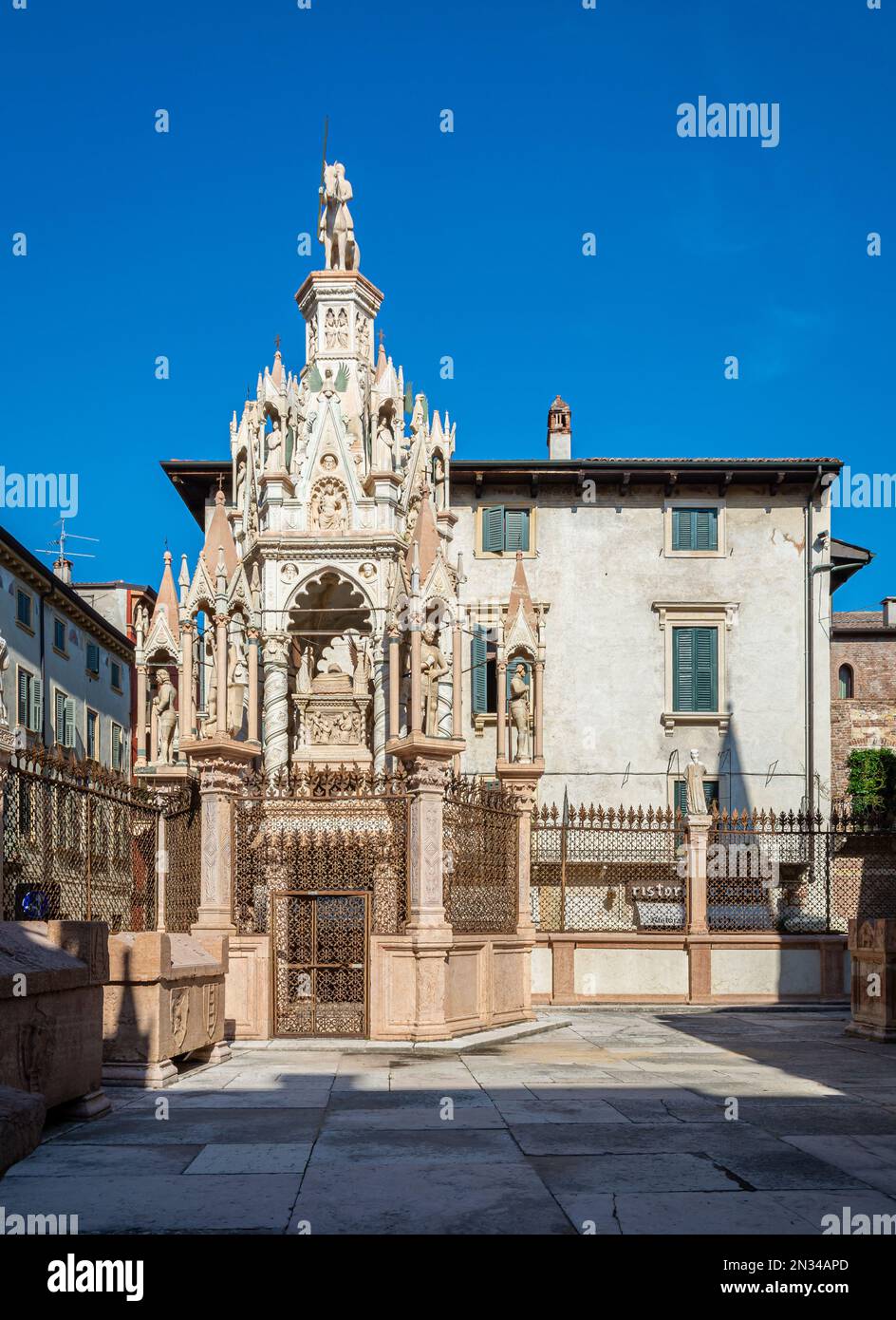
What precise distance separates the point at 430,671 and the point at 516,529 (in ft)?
60.3

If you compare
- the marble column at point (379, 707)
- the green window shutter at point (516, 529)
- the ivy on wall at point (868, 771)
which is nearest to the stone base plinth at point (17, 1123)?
the marble column at point (379, 707)

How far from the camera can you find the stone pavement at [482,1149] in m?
7.26

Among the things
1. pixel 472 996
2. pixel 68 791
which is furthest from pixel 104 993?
pixel 472 996

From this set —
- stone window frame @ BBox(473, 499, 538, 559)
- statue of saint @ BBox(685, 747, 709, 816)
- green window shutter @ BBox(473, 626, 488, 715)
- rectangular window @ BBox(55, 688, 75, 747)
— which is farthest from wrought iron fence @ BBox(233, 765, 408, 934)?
rectangular window @ BBox(55, 688, 75, 747)

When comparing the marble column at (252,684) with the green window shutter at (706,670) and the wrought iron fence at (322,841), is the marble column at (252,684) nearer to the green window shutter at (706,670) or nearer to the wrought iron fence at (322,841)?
the wrought iron fence at (322,841)

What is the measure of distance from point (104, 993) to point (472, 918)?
272 inches

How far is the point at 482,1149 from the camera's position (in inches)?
364

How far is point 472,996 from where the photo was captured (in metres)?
18.2

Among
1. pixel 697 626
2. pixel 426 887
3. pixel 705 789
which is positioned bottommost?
pixel 426 887

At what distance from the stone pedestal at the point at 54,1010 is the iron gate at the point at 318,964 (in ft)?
21.0

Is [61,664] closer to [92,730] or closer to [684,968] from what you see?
[92,730]

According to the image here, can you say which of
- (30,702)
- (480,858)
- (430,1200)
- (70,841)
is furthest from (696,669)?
(430,1200)

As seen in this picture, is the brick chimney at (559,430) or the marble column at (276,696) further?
the brick chimney at (559,430)

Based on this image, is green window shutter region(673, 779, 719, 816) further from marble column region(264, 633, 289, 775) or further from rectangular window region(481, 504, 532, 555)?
marble column region(264, 633, 289, 775)
